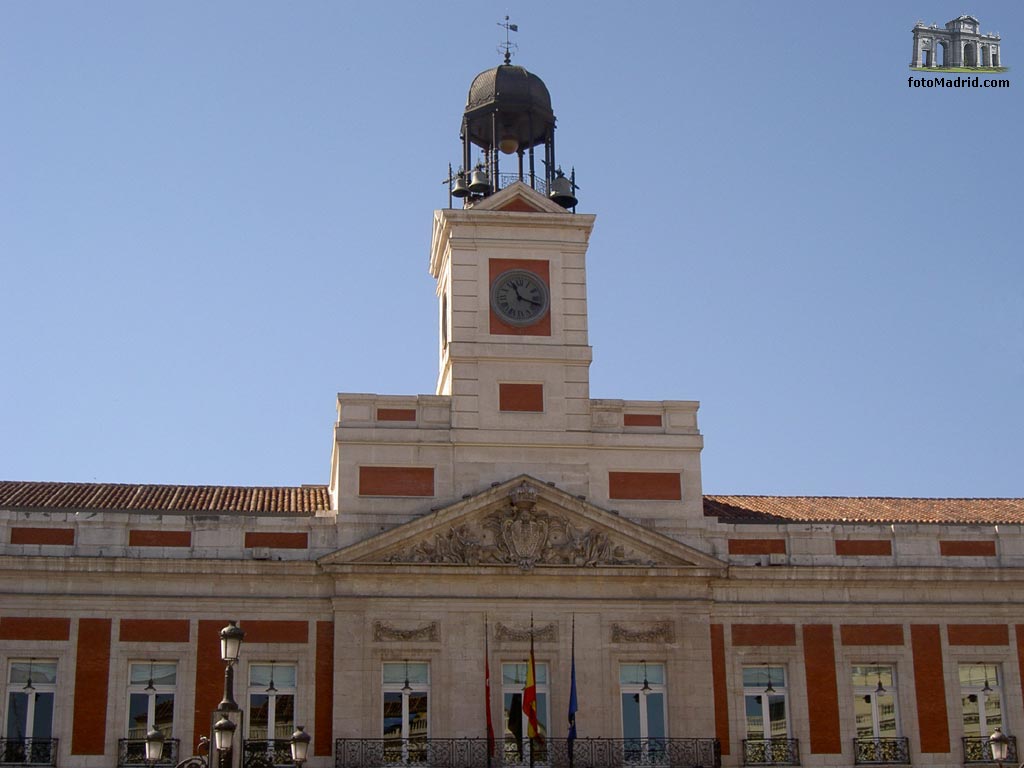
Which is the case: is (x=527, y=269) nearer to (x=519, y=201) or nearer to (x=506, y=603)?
(x=519, y=201)

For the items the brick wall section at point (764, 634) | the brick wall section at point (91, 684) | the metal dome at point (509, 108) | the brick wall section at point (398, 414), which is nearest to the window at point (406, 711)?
the brick wall section at point (398, 414)

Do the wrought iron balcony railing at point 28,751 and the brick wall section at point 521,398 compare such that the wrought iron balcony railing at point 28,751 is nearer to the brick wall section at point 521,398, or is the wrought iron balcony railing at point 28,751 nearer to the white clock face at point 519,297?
the brick wall section at point 521,398

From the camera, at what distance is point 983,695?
1222 inches

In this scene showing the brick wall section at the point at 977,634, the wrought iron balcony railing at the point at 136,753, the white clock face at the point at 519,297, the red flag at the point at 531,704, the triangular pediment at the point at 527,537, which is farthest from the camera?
the white clock face at the point at 519,297

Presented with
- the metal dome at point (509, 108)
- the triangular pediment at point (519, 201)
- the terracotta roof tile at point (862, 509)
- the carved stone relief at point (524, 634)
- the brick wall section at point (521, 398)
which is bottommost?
the carved stone relief at point (524, 634)

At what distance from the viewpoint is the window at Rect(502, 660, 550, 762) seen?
29125 mm

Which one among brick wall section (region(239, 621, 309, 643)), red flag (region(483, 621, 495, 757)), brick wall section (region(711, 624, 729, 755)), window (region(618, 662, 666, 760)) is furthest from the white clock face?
brick wall section (region(239, 621, 309, 643))

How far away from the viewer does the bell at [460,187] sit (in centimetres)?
3434

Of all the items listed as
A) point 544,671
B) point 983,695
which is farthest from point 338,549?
point 983,695

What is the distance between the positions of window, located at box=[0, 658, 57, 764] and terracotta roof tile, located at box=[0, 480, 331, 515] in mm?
3086

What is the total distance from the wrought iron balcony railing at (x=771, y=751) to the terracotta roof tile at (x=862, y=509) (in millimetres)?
4409

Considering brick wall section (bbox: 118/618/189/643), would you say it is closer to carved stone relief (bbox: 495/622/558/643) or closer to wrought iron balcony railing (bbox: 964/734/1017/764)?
carved stone relief (bbox: 495/622/558/643)

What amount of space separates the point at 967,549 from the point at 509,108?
13165 mm

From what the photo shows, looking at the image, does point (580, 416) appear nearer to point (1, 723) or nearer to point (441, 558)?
point (441, 558)
